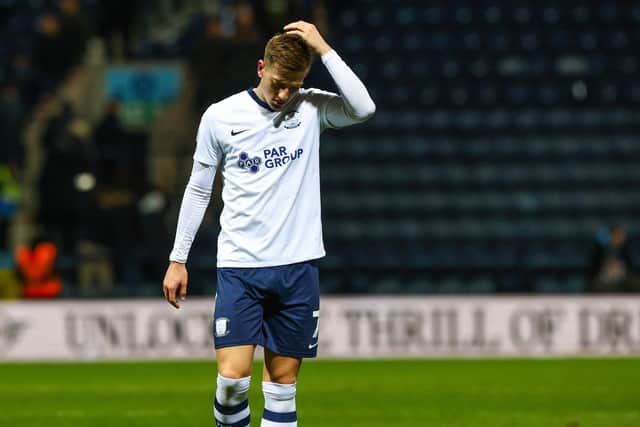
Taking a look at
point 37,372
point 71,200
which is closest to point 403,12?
point 71,200

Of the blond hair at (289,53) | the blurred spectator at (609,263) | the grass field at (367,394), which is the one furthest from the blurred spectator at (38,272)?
the blond hair at (289,53)

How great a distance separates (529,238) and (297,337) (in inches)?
434

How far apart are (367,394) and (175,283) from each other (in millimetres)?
4573

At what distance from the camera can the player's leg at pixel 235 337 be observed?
16.7 ft

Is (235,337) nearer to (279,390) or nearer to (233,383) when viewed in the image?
(233,383)

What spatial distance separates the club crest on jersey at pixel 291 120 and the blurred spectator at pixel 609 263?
982 cm

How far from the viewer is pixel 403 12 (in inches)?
722

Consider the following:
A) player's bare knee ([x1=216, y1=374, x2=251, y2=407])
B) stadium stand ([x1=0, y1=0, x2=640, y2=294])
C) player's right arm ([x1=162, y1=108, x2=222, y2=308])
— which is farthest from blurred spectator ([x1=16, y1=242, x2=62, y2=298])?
player's bare knee ([x1=216, y1=374, x2=251, y2=407])

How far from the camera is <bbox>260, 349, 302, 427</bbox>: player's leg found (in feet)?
17.1

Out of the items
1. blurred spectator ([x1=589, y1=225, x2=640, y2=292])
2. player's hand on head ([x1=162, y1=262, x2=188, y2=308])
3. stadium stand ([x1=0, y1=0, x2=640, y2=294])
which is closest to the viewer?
player's hand on head ([x1=162, y1=262, x2=188, y2=308])

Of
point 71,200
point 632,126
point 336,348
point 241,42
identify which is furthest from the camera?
point 632,126

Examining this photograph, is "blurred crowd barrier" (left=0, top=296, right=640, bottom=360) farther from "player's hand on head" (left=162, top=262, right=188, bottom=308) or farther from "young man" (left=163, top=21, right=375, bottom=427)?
"player's hand on head" (left=162, top=262, right=188, bottom=308)

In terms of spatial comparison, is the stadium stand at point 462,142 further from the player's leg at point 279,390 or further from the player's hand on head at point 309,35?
the player's hand on head at point 309,35

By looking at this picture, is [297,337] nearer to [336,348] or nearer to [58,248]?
[336,348]
